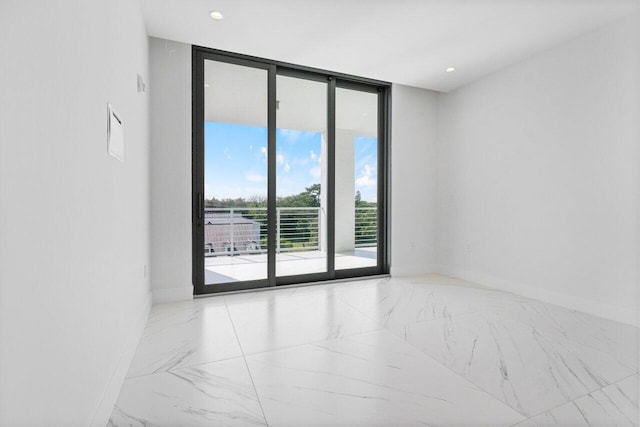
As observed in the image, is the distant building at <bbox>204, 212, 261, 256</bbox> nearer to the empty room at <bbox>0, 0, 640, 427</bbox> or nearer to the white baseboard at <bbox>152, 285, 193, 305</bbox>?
the empty room at <bbox>0, 0, 640, 427</bbox>

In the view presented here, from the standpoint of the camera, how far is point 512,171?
341 centimetres

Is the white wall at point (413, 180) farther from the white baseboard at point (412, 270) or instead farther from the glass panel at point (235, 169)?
the glass panel at point (235, 169)

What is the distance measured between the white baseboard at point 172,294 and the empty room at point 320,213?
0.03 meters

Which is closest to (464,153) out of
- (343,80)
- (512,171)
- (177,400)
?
(512,171)

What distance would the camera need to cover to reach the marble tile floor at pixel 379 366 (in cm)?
141

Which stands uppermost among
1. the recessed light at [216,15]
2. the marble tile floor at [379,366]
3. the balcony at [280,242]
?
the recessed light at [216,15]

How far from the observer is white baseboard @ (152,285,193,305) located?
115 inches

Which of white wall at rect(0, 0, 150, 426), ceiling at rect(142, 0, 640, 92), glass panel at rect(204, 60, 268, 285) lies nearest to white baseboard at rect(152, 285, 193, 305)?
glass panel at rect(204, 60, 268, 285)

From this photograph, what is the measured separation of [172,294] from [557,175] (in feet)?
12.7

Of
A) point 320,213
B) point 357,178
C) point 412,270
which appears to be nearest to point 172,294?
point 320,213

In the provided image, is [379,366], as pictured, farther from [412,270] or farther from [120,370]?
[412,270]

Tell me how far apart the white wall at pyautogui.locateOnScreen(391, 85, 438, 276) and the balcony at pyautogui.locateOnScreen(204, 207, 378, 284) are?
374mm

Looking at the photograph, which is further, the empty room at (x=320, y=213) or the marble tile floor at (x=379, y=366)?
the marble tile floor at (x=379, y=366)

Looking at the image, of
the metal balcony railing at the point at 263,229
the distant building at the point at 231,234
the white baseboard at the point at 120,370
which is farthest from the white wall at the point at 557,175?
the white baseboard at the point at 120,370
